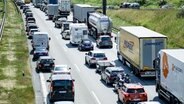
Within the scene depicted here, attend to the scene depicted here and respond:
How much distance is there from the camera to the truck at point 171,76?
30688 millimetres

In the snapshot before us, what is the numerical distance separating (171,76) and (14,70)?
18380 mm

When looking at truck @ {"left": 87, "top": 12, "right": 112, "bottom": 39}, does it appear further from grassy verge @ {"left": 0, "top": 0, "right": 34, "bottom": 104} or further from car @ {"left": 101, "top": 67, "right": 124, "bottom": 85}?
car @ {"left": 101, "top": 67, "right": 124, "bottom": 85}

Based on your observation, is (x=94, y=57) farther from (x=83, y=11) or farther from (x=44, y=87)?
(x=83, y=11)

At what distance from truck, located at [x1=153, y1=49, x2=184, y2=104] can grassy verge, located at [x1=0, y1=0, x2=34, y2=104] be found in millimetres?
9085

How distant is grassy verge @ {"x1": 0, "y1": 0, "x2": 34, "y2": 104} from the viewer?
35.5 meters

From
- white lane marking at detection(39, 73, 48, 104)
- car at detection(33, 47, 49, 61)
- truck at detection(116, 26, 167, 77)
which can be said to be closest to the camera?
white lane marking at detection(39, 73, 48, 104)

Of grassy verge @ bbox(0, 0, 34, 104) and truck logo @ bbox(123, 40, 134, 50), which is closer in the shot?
grassy verge @ bbox(0, 0, 34, 104)

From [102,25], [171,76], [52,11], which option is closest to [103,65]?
[171,76]

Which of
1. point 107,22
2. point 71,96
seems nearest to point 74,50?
point 107,22

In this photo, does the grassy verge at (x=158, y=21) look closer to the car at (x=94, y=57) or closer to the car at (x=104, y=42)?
the car at (x=104, y=42)

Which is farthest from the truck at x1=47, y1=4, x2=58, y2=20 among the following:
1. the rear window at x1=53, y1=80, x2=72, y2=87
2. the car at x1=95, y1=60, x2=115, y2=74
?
the rear window at x1=53, y1=80, x2=72, y2=87

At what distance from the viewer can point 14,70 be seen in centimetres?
4631

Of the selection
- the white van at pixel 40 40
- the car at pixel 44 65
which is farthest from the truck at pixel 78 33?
the car at pixel 44 65

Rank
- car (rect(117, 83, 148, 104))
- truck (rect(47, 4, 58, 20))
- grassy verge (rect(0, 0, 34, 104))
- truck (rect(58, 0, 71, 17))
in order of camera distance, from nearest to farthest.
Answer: car (rect(117, 83, 148, 104)) → grassy verge (rect(0, 0, 34, 104)) → truck (rect(47, 4, 58, 20)) → truck (rect(58, 0, 71, 17))
